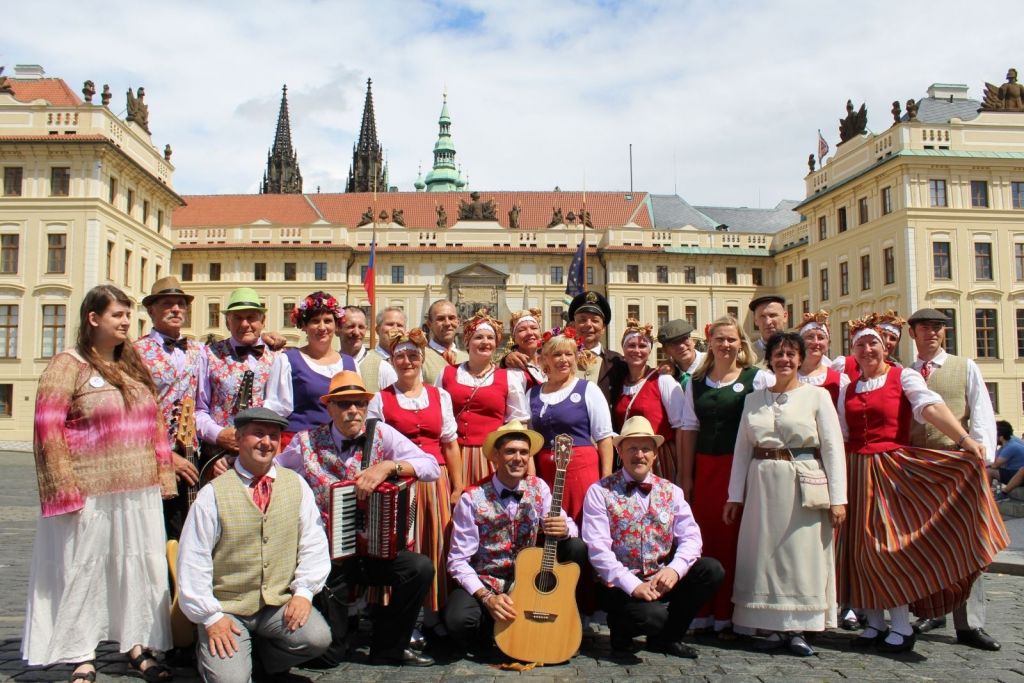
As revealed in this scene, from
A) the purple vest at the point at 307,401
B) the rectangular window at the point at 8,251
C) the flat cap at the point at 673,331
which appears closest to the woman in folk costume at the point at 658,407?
the flat cap at the point at 673,331

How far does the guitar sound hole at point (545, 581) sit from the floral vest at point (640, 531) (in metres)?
0.48

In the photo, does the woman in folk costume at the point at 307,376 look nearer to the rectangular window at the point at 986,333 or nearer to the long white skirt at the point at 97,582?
the long white skirt at the point at 97,582

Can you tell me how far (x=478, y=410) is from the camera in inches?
221

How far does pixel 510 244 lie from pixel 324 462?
49.6m

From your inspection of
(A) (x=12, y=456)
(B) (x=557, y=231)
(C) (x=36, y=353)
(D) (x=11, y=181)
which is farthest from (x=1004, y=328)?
(D) (x=11, y=181)

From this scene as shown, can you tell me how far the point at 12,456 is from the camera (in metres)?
24.6

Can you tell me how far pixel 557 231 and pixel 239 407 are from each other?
162ft

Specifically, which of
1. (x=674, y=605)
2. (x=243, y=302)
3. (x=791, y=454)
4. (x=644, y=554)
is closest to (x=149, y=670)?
(x=243, y=302)

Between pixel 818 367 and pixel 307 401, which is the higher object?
pixel 818 367

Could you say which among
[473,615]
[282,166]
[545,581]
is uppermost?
[282,166]

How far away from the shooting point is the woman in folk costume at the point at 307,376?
17.1 feet

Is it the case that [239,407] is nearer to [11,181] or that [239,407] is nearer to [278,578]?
[278,578]

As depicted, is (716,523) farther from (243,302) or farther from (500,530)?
(243,302)

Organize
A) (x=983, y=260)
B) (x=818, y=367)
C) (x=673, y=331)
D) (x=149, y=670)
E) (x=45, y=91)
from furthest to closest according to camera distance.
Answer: (x=45, y=91) < (x=983, y=260) < (x=673, y=331) < (x=818, y=367) < (x=149, y=670)
